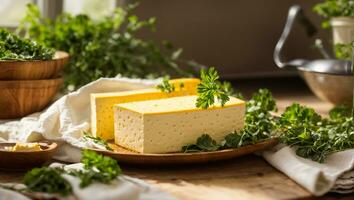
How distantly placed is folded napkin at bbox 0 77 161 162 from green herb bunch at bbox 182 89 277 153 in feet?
0.66

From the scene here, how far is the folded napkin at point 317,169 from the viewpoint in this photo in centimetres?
110

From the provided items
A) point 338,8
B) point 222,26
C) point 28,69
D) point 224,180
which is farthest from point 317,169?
point 222,26

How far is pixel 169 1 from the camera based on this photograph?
2.05m

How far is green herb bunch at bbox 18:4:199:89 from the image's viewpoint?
1721mm

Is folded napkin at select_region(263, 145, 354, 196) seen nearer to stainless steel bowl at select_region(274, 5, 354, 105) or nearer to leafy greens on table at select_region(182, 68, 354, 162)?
leafy greens on table at select_region(182, 68, 354, 162)

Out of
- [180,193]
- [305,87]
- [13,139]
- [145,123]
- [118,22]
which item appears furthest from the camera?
[305,87]

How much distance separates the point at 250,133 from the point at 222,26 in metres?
0.97

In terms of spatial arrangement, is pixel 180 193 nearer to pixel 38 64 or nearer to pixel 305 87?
pixel 38 64

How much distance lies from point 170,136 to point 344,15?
863 millimetres

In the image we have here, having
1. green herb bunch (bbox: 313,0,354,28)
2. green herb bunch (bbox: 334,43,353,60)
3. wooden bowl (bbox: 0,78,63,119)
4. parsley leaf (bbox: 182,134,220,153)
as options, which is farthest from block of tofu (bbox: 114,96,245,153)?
green herb bunch (bbox: 313,0,354,28)

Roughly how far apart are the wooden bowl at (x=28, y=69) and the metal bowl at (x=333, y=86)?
61cm

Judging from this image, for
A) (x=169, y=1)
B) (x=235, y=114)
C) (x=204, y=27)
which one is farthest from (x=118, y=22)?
(x=235, y=114)

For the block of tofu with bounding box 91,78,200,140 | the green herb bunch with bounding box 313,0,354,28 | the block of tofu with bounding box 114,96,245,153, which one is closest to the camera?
the block of tofu with bounding box 114,96,245,153

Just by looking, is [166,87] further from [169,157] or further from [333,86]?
[333,86]
